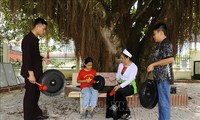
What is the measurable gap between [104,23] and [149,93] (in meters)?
2.90

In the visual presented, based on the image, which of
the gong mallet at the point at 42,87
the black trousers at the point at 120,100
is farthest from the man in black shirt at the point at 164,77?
the gong mallet at the point at 42,87

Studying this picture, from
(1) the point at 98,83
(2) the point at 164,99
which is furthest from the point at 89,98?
(2) the point at 164,99

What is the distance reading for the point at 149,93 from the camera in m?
5.27

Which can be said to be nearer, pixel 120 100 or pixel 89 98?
pixel 120 100

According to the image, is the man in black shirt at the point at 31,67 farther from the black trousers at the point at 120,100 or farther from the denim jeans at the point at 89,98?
the black trousers at the point at 120,100

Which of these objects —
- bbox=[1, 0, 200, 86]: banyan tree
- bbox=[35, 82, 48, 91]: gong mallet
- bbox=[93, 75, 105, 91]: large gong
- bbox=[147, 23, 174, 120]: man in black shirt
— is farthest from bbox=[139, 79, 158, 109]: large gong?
bbox=[1, 0, 200, 86]: banyan tree

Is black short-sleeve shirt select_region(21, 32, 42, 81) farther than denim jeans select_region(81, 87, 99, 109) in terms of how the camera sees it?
No

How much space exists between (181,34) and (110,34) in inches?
69.6

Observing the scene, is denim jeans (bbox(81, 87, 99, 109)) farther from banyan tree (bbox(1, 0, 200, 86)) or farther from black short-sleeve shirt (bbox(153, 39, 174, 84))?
black short-sleeve shirt (bbox(153, 39, 174, 84))

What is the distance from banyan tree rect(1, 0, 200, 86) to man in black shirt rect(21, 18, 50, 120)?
179 cm

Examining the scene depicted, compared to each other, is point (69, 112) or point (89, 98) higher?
point (89, 98)

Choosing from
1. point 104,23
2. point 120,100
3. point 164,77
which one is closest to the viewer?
point 164,77

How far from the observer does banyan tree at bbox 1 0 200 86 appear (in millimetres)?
7230

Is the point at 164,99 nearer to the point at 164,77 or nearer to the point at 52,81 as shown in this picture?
the point at 164,77
